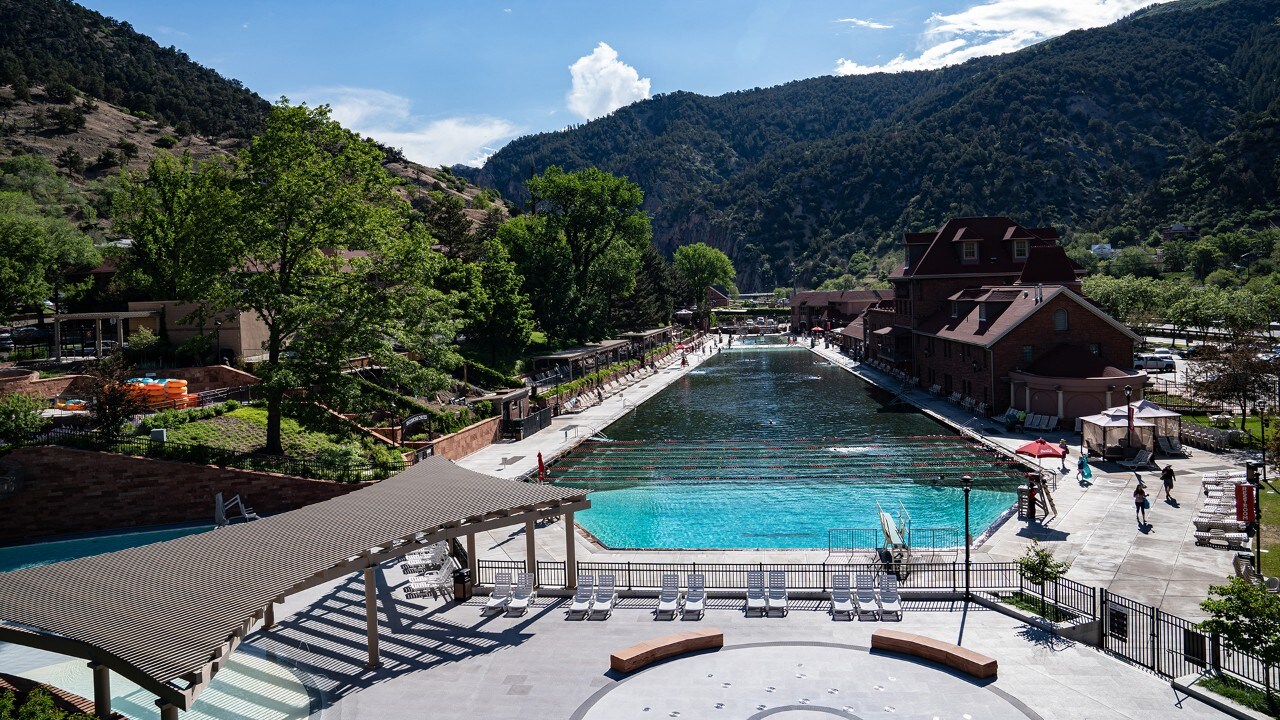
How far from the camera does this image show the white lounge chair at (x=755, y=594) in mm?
17547

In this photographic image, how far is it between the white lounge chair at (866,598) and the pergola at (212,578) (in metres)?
6.93

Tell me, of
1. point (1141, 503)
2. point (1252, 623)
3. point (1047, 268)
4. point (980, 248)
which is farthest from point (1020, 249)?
point (1252, 623)

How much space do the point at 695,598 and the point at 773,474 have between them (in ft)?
58.1

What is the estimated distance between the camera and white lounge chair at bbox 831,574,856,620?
17188 millimetres

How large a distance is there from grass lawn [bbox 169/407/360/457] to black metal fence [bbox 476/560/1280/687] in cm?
1362

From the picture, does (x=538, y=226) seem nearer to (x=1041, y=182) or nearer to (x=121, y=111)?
(x=121, y=111)

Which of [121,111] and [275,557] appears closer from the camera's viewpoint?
[275,557]

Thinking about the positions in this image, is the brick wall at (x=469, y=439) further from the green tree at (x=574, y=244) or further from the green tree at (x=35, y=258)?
the green tree at (x=35, y=258)

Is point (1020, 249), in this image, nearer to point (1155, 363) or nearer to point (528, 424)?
point (1155, 363)

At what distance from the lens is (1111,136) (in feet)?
607

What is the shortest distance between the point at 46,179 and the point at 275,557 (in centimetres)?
8238

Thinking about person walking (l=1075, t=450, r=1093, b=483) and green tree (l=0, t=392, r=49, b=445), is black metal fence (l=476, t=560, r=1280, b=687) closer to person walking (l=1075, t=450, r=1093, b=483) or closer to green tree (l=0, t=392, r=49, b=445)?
person walking (l=1075, t=450, r=1093, b=483)

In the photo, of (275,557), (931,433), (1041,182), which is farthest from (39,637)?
(1041,182)

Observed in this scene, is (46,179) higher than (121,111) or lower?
lower
